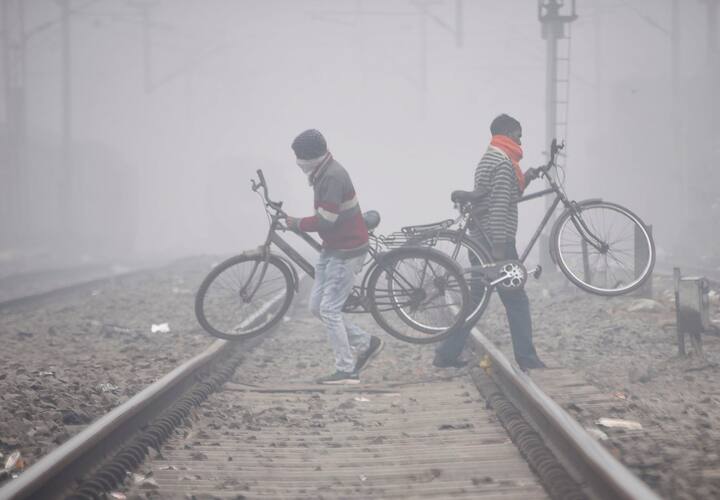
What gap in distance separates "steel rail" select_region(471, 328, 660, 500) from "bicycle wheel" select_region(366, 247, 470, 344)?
2.40 ft

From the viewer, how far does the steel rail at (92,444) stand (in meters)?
3.16

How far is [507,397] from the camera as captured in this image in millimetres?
5180

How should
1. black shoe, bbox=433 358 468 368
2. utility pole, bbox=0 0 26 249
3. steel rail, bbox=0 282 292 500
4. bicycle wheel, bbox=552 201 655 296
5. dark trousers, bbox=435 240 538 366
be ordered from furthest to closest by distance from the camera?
1. utility pole, bbox=0 0 26 249
2. black shoe, bbox=433 358 468 368
3. bicycle wheel, bbox=552 201 655 296
4. dark trousers, bbox=435 240 538 366
5. steel rail, bbox=0 282 292 500

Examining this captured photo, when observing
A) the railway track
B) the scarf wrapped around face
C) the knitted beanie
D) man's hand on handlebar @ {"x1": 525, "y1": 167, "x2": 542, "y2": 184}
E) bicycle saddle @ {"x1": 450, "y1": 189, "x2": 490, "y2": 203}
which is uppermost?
the knitted beanie

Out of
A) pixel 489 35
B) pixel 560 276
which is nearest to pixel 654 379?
pixel 560 276

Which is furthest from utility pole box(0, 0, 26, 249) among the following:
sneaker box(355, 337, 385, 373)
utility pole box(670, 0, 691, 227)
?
sneaker box(355, 337, 385, 373)

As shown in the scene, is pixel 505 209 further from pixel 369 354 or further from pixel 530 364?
pixel 369 354

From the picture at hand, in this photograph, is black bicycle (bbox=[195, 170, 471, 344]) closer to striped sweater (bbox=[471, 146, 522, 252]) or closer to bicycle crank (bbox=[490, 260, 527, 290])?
bicycle crank (bbox=[490, 260, 527, 290])

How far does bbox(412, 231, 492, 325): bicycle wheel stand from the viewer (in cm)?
612

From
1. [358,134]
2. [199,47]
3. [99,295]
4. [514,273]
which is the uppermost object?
[199,47]

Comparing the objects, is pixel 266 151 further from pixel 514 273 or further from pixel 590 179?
pixel 514 273

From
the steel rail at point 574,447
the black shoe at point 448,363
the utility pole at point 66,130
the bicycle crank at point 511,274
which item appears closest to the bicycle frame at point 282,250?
the bicycle crank at point 511,274

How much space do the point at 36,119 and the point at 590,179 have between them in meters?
35.3

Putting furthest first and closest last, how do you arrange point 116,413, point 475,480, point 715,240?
1. point 715,240
2. point 116,413
3. point 475,480
